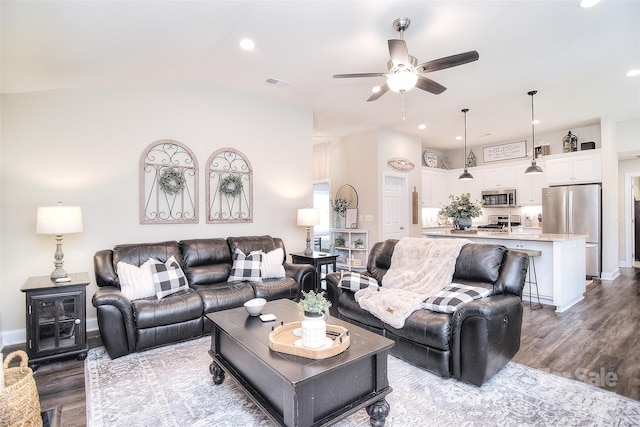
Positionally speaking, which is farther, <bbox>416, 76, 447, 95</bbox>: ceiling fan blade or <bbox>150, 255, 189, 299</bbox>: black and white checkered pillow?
<bbox>150, 255, 189, 299</bbox>: black and white checkered pillow

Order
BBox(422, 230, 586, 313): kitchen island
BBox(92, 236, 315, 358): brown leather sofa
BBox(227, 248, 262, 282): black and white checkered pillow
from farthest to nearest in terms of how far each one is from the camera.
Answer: BBox(422, 230, 586, 313): kitchen island → BBox(227, 248, 262, 282): black and white checkered pillow → BBox(92, 236, 315, 358): brown leather sofa

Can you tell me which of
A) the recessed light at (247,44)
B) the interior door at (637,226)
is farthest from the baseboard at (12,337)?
the interior door at (637,226)

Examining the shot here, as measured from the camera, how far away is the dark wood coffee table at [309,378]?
5.27 feet

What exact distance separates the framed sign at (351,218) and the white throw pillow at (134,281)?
Result: 14.0ft

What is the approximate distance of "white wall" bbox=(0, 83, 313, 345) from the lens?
10.7 feet

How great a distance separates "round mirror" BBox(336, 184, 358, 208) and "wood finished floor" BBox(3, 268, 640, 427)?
3.50m

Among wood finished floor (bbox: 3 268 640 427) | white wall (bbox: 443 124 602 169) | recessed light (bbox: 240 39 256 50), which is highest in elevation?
recessed light (bbox: 240 39 256 50)

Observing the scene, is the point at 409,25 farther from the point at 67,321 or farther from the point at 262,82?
the point at 67,321

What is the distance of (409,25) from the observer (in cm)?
289

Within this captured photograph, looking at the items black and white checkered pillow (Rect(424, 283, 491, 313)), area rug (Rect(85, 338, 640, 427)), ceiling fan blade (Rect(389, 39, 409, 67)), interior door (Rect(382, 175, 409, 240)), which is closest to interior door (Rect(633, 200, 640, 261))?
interior door (Rect(382, 175, 409, 240))

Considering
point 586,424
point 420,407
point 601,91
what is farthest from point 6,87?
point 601,91

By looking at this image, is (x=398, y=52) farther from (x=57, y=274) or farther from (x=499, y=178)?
(x=499, y=178)

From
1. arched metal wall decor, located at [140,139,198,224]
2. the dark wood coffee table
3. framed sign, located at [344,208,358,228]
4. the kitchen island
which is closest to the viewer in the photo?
the dark wood coffee table

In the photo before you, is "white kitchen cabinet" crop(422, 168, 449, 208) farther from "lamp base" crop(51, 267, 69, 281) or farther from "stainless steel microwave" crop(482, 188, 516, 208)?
"lamp base" crop(51, 267, 69, 281)
